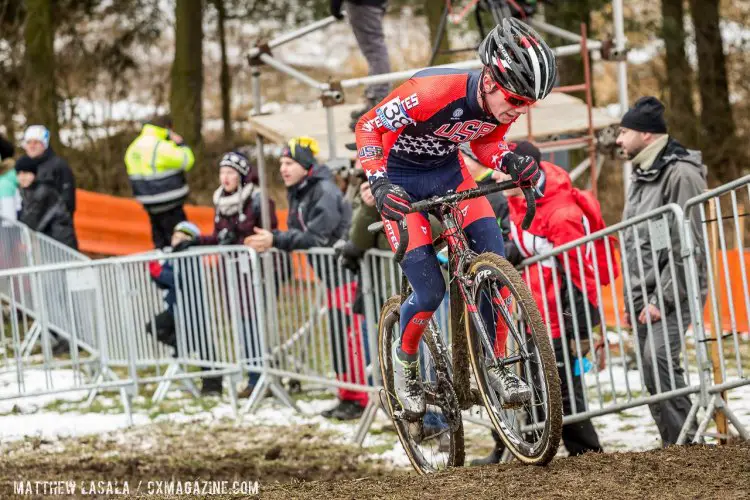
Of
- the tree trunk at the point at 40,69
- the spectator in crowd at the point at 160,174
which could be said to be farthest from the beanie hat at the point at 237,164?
the tree trunk at the point at 40,69

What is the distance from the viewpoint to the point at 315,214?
9.73m

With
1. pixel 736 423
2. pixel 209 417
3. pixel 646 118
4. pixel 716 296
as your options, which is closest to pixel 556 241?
pixel 646 118

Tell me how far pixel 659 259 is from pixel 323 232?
→ 3476mm

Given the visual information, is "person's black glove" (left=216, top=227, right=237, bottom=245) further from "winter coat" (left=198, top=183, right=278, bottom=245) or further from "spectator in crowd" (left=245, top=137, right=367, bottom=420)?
"spectator in crowd" (left=245, top=137, right=367, bottom=420)

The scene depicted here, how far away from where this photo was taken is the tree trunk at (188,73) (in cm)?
2012

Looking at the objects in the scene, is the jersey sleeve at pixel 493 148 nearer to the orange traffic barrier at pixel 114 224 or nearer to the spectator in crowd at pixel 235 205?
the spectator in crowd at pixel 235 205

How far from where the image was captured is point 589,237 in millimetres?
6656

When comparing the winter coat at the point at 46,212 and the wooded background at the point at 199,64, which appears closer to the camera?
the winter coat at the point at 46,212

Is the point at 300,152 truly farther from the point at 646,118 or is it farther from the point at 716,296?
the point at 716,296

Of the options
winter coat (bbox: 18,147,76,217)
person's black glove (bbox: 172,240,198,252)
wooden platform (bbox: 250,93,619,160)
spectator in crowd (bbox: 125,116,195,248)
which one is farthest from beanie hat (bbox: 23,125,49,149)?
person's black glove (bbox: 172,240,198,252)

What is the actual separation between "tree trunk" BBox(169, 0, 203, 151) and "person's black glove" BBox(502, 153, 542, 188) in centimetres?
1499

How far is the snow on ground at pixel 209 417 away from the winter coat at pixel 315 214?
1.40m

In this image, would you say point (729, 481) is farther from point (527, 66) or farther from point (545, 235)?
point (545, 235)

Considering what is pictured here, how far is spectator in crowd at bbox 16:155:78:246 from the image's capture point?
12555 millimetres
